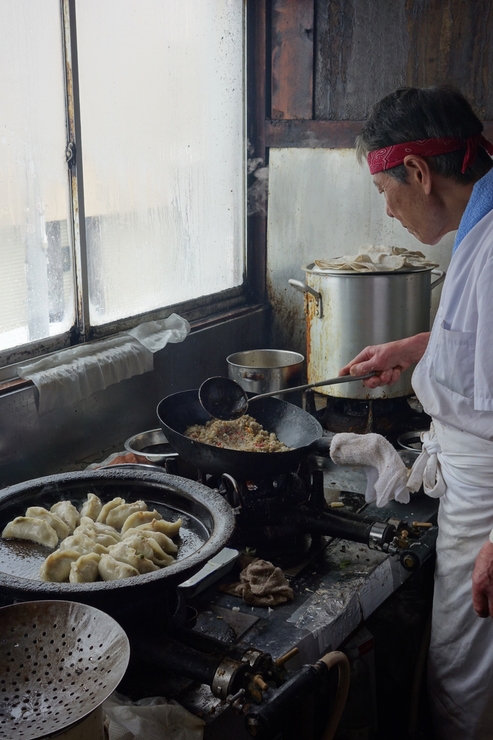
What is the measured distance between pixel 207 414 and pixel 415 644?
133cm

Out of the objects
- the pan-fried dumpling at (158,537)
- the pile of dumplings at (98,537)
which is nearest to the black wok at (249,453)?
the pile of dumplings at (98,537)

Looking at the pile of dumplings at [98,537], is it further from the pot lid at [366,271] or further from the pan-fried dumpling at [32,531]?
the pot lid at [366,271]

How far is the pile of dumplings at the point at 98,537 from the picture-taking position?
1684 mm

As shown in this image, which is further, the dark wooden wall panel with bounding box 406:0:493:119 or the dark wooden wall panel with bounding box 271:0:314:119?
the dark wooden wall panel with bounding box 271:0:314:119

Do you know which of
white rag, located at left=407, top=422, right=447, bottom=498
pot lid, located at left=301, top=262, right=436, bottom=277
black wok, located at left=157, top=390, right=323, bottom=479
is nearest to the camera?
black wok, located at left=157, top=390, right=323, bottom=479

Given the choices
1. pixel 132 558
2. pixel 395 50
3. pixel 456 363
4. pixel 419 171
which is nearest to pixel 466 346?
pixel 456 363

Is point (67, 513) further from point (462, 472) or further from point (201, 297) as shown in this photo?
point (201, 297)

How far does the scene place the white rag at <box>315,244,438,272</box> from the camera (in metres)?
3.18

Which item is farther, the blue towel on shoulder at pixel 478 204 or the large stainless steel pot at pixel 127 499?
the blue towel on shoulder at pixel 478 204

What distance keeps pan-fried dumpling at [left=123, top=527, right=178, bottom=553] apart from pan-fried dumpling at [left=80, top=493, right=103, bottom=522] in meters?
0.18

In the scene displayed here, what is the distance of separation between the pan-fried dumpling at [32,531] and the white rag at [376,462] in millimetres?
1153

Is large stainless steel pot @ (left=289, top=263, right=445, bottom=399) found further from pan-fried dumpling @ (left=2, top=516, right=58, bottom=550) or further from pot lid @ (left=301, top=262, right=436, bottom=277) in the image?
pan-fried dumpling @ (left=2, top=516, right=58, bottom=550)

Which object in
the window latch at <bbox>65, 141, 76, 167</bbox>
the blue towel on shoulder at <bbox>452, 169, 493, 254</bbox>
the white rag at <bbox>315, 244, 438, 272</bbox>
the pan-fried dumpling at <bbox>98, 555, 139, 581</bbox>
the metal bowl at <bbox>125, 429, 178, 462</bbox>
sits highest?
the window latch at <bbox>65, 141, 76, 167</bbox>

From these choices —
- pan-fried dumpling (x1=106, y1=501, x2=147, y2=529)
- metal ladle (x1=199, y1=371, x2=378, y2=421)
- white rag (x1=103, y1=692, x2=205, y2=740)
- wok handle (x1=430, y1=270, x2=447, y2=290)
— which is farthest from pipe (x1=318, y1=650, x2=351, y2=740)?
wok handle (x1=430, y1=270, x2=447, y2=290)
